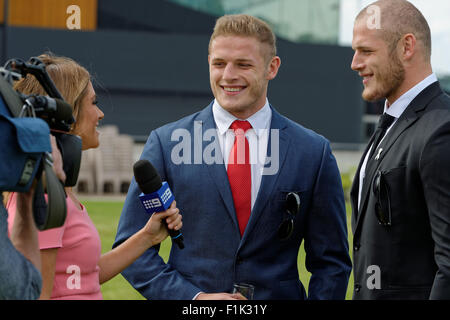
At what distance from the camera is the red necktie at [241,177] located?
10.3ft

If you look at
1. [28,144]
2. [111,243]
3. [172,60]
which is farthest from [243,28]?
[172,60]

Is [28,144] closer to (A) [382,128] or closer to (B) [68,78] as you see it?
(B) [68,78]

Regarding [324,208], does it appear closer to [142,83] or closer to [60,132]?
[60,132]

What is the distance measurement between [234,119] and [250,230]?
Result: 0.58 metres

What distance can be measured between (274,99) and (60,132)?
2600cm

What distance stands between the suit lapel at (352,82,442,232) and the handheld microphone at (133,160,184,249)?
39.3 inches

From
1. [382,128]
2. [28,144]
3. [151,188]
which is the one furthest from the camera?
[382,128]

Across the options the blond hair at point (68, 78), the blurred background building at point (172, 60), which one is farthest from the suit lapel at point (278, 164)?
the blurred background building at point (172, 60)

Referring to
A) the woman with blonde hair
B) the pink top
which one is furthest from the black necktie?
the pink top

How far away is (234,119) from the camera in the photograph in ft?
10.7

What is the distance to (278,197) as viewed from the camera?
10.2ft

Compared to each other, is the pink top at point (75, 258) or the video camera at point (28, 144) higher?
the video camera at point (28, 144)

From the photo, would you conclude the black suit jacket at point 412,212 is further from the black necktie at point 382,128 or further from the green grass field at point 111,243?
the green grass field at point 111,243

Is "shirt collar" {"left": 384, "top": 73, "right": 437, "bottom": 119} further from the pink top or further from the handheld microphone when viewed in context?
the pink top
